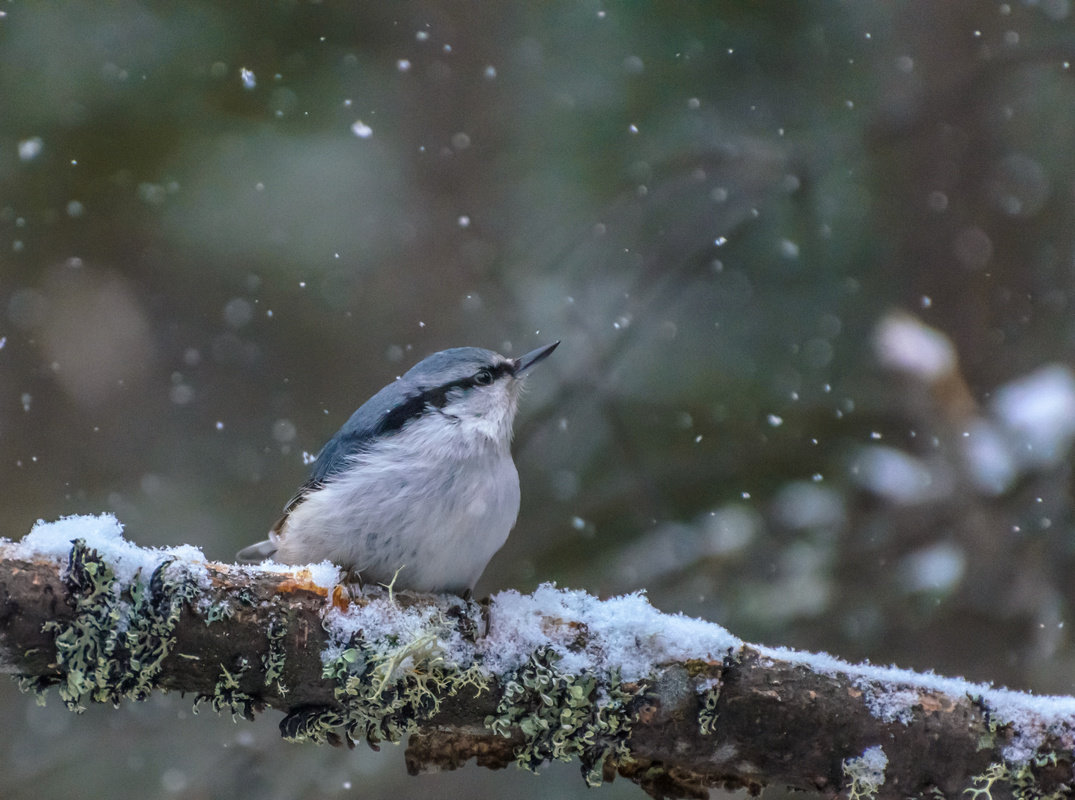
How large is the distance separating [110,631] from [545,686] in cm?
Result: 77

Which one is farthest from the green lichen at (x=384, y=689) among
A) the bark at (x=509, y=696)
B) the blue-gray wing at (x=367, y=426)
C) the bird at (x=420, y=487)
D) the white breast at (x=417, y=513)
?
the blue-gray wing at (x=367, y=426)

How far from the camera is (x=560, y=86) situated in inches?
138

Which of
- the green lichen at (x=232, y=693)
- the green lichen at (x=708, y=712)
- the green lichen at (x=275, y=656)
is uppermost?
the green lichen at (x=708, y=712)

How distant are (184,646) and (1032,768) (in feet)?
5.46

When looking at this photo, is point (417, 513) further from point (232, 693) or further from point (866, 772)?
point (866, 772)

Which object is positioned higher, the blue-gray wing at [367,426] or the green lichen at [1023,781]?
the blue-gray wing at [367,426]

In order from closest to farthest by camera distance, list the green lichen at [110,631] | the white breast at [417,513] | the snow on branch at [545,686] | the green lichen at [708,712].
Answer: the green lichen at [110,631], the snow on branch at [545,686], the green lichen at [708,712], the white breast at [417,513]

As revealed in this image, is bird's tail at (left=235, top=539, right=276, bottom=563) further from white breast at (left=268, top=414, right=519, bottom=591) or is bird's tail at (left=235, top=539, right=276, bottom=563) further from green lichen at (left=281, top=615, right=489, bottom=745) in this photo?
green lichen at (left=281, top=615, right=489, bottom=745)

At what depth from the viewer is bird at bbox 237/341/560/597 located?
2.14 metres

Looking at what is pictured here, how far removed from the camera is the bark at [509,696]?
4.96 ft

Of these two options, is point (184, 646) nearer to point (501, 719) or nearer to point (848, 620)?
point (501, 719)

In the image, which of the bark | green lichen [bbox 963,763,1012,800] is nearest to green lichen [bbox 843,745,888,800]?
the bark

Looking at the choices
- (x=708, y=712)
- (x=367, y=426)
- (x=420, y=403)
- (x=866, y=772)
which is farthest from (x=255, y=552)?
(x=866, y=772)

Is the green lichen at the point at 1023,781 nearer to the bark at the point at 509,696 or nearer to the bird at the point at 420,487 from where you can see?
the bark at the point at 509,696
